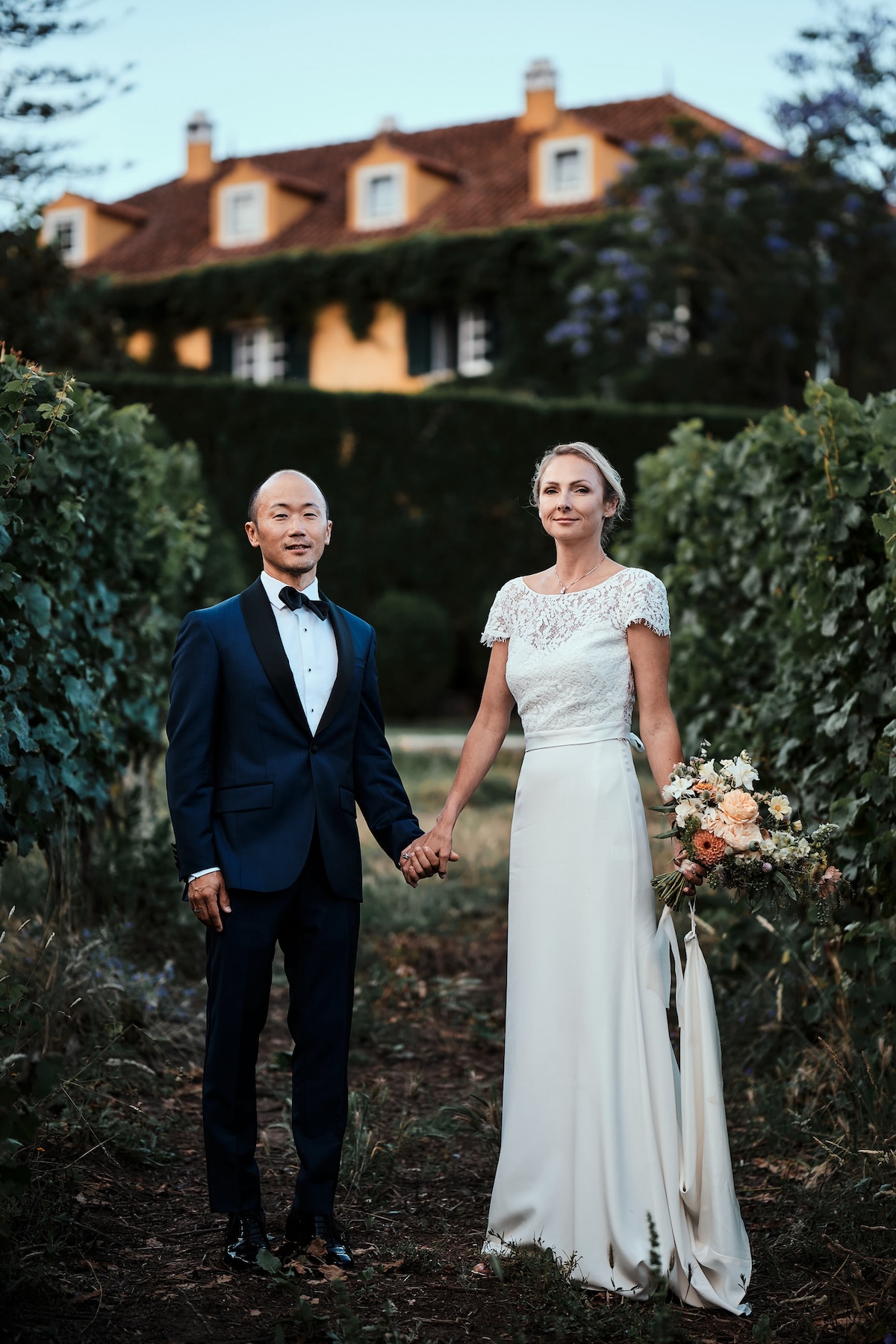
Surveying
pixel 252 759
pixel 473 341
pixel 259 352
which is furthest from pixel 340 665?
pixel 259 352

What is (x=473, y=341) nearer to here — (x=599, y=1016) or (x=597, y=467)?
(x=597, y=467)

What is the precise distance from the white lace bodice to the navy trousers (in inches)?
27.6

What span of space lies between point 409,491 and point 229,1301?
51.7ft

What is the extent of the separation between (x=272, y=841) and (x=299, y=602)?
623 millimetres

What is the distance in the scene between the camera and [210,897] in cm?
351

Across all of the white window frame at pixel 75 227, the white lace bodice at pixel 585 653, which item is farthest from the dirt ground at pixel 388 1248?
the white window frame at pixel 75 227

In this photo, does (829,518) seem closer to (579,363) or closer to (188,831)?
(188,831)

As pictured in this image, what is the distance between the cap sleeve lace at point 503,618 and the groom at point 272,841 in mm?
423

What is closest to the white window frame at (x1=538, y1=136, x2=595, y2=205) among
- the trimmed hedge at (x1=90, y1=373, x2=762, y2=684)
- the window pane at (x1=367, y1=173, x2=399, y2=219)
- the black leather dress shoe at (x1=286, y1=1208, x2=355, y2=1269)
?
the window pane at (x1=367, y1=173, x2=399, y2=219)

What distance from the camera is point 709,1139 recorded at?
350cm

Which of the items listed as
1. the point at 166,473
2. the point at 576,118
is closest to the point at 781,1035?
the point at 166,473

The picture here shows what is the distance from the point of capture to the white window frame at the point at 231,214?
27.8m

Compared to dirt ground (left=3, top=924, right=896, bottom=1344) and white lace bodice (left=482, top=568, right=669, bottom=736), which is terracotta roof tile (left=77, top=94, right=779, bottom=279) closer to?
dirt ground (left=3, top=924, right=896, bottom=1344)

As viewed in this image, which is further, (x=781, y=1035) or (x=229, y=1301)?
(x=781, y=1035)
